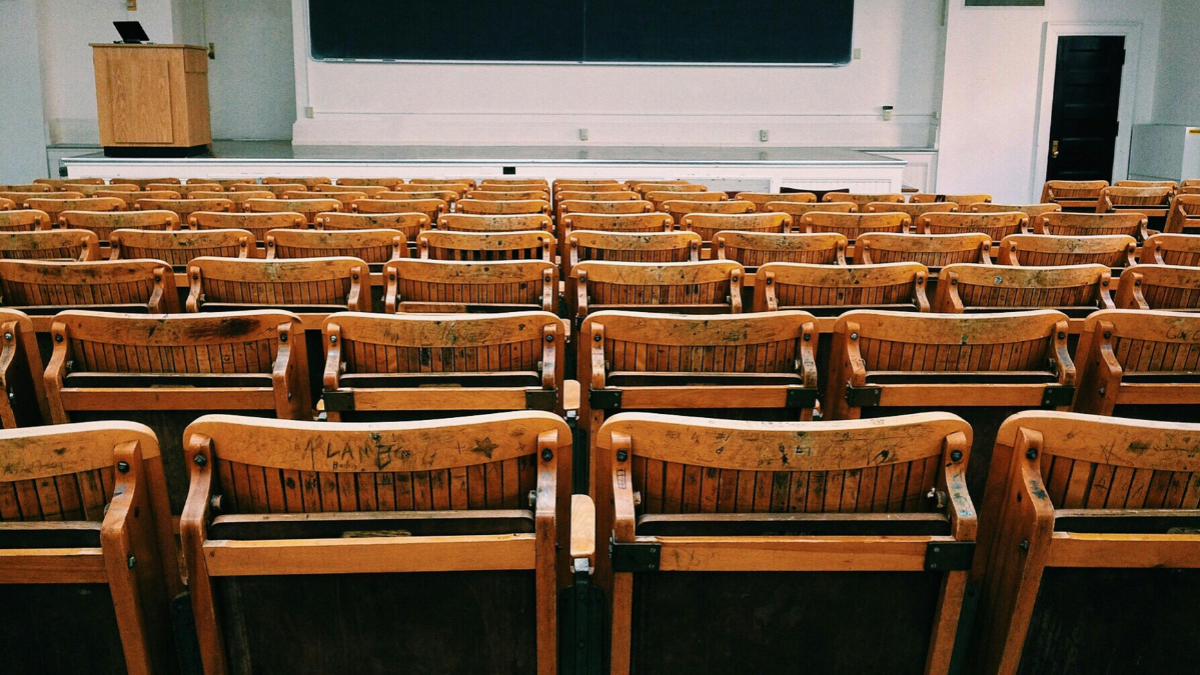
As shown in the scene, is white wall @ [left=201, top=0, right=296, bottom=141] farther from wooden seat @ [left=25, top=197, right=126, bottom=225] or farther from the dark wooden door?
the dark wooden door

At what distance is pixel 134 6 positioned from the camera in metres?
10.9

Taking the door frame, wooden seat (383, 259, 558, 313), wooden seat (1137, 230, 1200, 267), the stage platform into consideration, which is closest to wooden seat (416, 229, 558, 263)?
wooden seat (383, 259, 558, 313)

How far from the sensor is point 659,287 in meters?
2.95

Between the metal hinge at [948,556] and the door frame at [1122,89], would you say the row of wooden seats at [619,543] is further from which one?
the door frame at [1122,89]

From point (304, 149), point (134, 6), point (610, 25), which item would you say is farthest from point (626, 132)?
point (134, 6)

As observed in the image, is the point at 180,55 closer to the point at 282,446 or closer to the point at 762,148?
the point at 762,148

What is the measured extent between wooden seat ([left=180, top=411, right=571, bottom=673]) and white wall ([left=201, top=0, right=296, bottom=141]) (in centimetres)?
1174

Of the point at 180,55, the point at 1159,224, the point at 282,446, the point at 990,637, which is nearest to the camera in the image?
the point at 282,446

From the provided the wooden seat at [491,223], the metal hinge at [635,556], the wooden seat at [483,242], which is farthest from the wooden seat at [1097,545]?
the wooden seat at [491,223]

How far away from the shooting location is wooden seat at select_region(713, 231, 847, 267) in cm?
361

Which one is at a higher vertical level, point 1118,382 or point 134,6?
point 134,6

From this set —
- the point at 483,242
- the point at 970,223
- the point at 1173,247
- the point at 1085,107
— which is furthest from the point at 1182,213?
the point at 1085,107

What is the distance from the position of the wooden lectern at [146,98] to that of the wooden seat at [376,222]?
19.4ft

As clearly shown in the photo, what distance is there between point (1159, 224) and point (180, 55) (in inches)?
347
